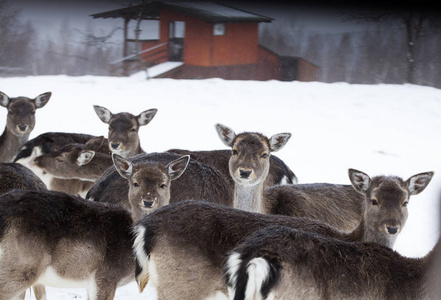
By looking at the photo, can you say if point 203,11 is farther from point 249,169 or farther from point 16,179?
point 16,179

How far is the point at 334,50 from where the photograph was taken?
1415 cm

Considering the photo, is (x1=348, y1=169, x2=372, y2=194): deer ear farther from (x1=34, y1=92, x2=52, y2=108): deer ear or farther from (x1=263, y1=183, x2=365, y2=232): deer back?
(x1=34, y1=92, x2=52, y2=108): deer ear

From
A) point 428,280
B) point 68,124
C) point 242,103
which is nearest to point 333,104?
point 242,103

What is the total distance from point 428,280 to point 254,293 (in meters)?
→ 1.15

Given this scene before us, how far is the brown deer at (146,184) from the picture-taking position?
5832 mm

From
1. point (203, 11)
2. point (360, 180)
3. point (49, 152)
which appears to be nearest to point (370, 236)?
point (360, 180)

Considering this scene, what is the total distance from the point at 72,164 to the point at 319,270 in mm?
5259

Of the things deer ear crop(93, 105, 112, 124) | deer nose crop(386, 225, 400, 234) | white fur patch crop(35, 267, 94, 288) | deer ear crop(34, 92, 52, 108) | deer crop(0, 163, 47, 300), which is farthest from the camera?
deer ear crop(34, 92, 52, 108)

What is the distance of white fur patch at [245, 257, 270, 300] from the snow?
9.07 meters

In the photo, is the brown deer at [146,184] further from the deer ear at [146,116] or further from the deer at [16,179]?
the deer ear at [146,116]

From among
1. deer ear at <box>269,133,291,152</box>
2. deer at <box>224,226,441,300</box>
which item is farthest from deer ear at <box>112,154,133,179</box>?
deer at <box>224,226,441,300</box>

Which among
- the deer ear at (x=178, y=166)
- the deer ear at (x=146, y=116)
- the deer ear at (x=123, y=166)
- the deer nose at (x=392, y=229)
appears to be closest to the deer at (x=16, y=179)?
the deer ear at (x=123, y=166)

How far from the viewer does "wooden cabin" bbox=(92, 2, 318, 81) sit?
1343 cm

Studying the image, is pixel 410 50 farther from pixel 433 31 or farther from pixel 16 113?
pixel 16 113
